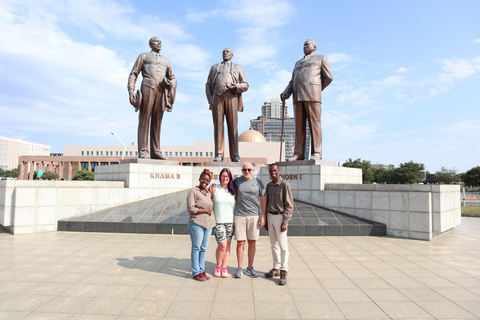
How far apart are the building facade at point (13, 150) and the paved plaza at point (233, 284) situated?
14609cm

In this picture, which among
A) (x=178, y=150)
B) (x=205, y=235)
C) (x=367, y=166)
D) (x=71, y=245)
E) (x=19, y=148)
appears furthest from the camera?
(x=19, y=148)

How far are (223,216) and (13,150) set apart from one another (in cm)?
15903

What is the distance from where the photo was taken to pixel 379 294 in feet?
12.4

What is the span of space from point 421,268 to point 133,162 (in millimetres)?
8953

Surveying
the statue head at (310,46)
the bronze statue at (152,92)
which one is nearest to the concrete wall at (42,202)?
the bronze statue at (152,92)

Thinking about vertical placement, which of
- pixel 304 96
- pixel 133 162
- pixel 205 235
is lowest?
pixel 205 235

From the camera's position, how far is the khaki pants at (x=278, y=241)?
13.9ft

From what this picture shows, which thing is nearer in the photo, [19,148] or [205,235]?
[205,235]

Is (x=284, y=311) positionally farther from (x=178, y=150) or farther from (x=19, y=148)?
(x=19, y=148)

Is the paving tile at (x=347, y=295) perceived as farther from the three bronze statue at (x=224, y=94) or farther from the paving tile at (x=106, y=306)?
the three bronze statue at (x=224, y=94)

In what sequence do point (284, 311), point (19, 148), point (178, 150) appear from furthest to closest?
point (19, 148) < point (178, 150) < point (284, 311)

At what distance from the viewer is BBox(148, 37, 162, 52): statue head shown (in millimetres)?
10398

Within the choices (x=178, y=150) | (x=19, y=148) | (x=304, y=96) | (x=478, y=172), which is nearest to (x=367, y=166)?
(x=478, y=172)

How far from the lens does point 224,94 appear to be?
11023 millimetres
